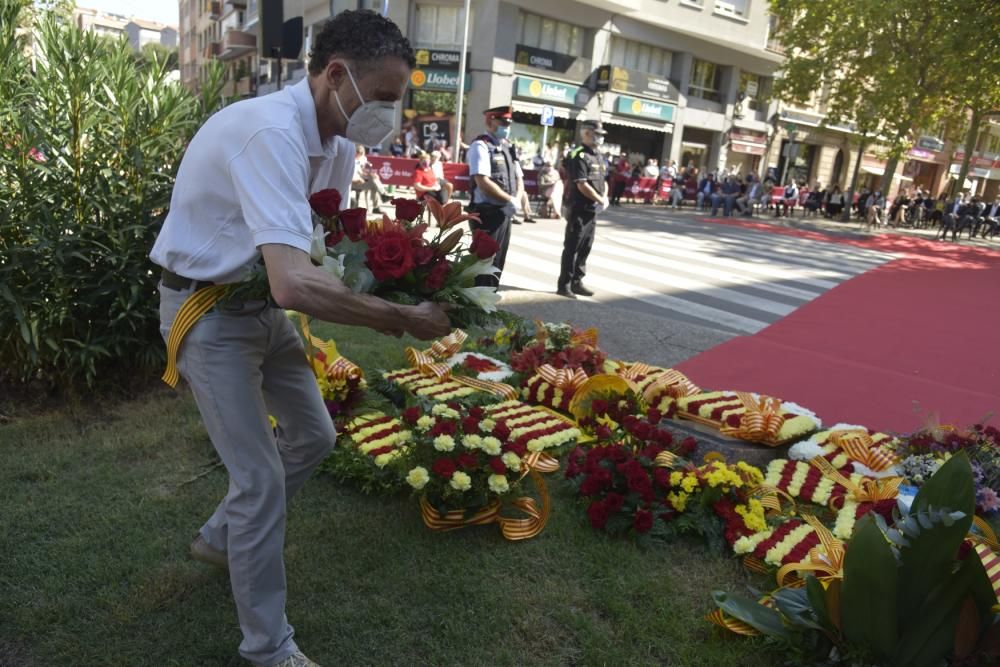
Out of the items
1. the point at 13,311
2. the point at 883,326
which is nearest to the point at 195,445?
the point at 13,311

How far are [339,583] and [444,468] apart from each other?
2.22 ft

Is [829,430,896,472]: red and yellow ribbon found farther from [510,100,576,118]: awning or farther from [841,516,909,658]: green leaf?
[510,100,576,118]: awning

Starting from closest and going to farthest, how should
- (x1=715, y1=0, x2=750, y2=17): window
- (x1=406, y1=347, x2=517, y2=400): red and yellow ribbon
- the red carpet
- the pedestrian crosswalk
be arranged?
(x1=406, y1=347, x2=517, y2=400): red and yellow ribbon, the red carpet, the pedestrian crosswalk, (x1=715, y1=0, x2=750, y2=17): window

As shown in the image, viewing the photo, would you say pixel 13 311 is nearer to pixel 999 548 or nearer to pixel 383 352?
pixel 383 352

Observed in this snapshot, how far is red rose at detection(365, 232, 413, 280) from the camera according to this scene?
2189 mm

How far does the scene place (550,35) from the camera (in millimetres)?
30078

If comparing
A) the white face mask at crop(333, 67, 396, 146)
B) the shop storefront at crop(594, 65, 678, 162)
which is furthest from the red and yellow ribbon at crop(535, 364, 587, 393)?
the shop storefront at crop(594, 65, 678, 162)

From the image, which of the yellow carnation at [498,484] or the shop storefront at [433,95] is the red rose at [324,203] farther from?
the shop storefront at [433,95]

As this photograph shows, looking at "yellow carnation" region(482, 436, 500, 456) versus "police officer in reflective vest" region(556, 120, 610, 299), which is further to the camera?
"police officer in reflective vest" region(556, 120, 610, 299)

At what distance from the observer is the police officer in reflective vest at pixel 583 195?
328 inches

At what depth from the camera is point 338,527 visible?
3455mm

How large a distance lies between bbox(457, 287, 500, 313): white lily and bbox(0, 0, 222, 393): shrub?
9.65 ft

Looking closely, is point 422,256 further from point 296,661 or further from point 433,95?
point 433,95

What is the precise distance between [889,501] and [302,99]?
3.30m
